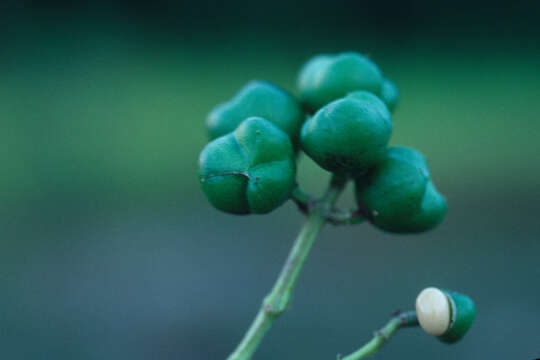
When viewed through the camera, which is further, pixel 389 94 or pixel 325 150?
pixel 389 94

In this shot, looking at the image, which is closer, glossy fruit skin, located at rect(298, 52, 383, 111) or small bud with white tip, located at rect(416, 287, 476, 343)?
small bud with white tip, located at rect(416, 287, 476, 343)

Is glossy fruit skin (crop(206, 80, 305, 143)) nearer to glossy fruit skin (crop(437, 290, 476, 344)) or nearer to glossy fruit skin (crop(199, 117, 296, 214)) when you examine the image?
glossy fruit skin (crop(199, 117, 296, 214))

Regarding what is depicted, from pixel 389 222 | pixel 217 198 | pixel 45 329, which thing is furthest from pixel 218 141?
pixel 45 329

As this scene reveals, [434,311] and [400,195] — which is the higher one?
[400,195]

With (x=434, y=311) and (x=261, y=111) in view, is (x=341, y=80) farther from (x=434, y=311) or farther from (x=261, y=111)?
(x=434, y=311)

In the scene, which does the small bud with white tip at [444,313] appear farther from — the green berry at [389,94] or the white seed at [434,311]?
the green berry at [389,94]

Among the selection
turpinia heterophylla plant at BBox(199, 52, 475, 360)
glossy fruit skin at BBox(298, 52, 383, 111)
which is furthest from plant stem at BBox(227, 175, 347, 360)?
glossy fruit skin at BBox(298, 52, 383, 111)

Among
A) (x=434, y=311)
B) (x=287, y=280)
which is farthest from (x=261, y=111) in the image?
(x=434, y=311)

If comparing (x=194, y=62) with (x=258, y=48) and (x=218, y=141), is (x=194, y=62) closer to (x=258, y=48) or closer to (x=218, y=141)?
(x=258, y=48)
